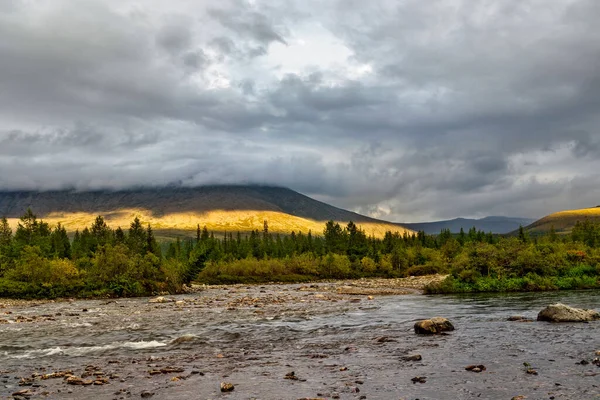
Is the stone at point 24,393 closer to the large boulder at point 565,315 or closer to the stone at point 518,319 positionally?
the stone at point 518,319

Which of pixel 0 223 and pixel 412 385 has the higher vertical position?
pixel 0 223

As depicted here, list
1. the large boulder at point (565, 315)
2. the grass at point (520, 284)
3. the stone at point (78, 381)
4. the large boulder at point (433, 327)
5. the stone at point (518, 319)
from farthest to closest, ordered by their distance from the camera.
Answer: the grass at point (520, 284)
the stone at point (518, 319)
the large boulder at point (565, 315)
the large boulder at point (433, 327)
the stone at point (78, 381)

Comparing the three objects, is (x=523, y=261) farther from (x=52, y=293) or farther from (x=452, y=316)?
(x=52, y=293)

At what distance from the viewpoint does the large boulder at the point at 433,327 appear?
99.5 ft

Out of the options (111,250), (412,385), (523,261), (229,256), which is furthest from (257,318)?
(229,256)

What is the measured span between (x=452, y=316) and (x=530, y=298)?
A: 18.1 m

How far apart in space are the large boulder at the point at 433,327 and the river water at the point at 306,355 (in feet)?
2.21

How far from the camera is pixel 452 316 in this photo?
127 ft

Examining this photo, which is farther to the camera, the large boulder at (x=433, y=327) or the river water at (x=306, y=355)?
the large boulder at (x=433, y=327)

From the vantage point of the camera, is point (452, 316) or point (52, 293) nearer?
point (452, 316)

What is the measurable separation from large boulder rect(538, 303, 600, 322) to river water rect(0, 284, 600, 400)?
77.0 inches

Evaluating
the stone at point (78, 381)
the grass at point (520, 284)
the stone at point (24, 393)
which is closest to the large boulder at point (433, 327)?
the stone at point (78, 381)

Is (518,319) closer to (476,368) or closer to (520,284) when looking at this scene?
(476,368)

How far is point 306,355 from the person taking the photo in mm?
25156
